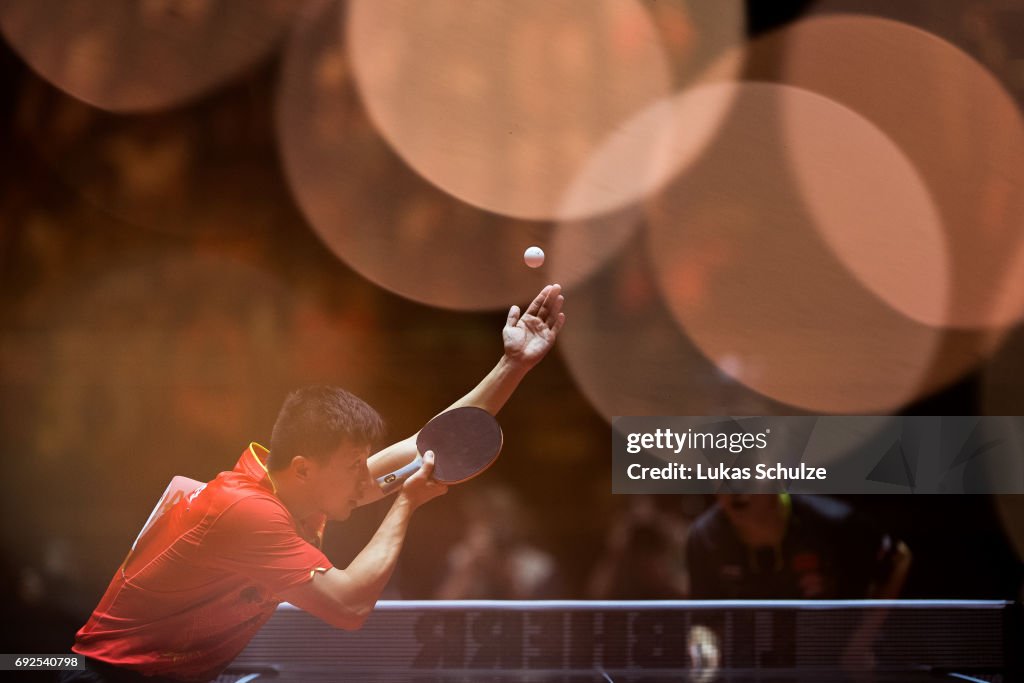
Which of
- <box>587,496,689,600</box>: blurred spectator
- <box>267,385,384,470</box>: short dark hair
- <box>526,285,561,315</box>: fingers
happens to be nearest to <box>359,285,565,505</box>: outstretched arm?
<box>526,285,561,315</box>: fingers

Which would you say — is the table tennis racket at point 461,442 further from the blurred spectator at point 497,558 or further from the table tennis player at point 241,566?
the blurred spectator at point 497,558

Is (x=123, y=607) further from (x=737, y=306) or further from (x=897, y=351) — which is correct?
(x=897, y=351)

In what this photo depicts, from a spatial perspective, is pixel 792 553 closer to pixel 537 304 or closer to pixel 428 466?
pixel 537 304

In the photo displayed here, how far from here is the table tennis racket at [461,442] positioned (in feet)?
11.5

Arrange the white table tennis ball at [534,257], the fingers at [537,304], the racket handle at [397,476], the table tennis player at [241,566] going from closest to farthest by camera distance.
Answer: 1. the table tennis player at [241,566]
2. the racket handle at [397,476]
3. the fingers at [537,304]
4. the white table tennis ball at [534,257]

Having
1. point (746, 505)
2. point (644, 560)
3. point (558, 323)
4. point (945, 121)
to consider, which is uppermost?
point (945, 121)

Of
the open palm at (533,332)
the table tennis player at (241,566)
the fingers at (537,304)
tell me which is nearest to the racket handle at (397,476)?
the table tennis player at (241,566)

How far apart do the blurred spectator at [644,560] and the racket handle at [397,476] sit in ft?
3.35

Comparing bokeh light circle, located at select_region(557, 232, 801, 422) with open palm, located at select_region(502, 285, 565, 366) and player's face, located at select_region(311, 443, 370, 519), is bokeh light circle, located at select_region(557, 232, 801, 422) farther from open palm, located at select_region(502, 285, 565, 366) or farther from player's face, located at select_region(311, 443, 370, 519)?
player's face, located at select_region(311, 443, 370, 519)

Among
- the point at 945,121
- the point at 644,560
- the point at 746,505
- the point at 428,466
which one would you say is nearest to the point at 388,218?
the point at 428,466

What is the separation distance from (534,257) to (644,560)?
1366mm

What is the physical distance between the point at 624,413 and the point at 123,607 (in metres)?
2.07

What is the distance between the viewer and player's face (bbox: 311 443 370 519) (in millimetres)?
3414

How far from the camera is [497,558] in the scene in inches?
163
